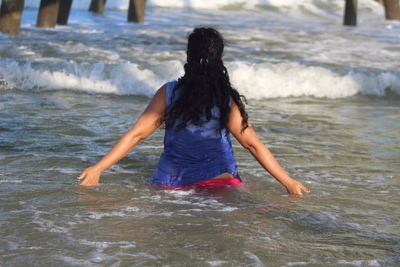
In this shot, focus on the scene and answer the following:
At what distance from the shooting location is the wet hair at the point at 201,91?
400cm

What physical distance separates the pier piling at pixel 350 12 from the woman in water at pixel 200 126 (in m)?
12.9

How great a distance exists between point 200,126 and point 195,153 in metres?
0.17

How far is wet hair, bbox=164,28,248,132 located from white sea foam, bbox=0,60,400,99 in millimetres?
4866

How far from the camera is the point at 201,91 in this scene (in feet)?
13.3

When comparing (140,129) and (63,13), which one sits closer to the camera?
(140,129)

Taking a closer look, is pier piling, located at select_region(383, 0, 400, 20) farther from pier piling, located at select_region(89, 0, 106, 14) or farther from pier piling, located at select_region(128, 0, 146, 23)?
pier piling, located at select_region(89, 0, 106, 14)

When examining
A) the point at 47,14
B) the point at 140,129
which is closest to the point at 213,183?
the point at 140,129

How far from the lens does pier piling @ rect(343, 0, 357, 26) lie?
16.6m

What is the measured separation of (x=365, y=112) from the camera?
25.9 ft

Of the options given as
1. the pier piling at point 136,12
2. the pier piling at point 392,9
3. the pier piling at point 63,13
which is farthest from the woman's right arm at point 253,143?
the pier piling at point 392,9

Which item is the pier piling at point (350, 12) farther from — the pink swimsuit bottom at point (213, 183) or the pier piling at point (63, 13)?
the pink swimsuit bottom at point (213, 183)

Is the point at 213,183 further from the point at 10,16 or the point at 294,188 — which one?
the point at 10,16

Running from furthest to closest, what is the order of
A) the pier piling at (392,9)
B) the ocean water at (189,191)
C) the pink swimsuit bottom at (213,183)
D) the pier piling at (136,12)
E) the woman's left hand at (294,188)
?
the pier piling at (392,9) < the pier piling at (136,12) < the pink swimsuit bottom at (213,183) < the woman's left hand at (294,188) < the ocean water at (189,191)

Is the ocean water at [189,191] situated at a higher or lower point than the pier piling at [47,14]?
lower
